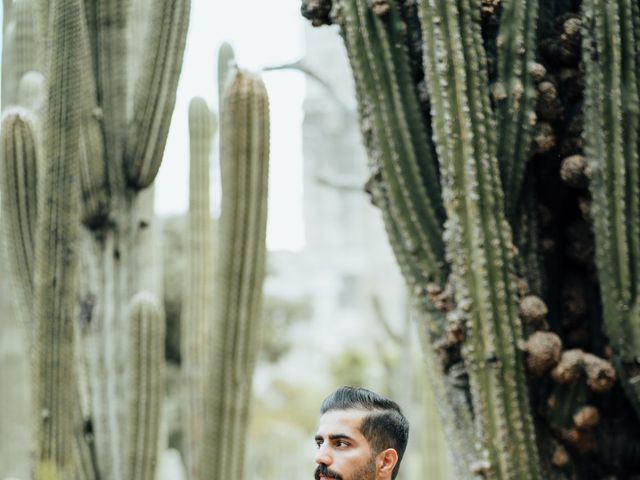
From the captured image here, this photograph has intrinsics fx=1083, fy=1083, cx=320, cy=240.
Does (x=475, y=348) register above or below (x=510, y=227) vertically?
below

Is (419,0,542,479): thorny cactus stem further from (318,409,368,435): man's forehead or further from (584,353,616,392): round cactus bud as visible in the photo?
(318,409,368,435): man's forehead

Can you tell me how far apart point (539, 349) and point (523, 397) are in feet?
0.54

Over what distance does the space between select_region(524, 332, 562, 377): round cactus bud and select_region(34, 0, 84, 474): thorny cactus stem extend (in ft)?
5.49

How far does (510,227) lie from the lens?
371cm

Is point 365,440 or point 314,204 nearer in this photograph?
point 365,440

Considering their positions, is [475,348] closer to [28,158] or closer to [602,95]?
[602,95]

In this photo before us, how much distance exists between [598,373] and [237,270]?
4.64 ft

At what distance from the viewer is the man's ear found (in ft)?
7.49

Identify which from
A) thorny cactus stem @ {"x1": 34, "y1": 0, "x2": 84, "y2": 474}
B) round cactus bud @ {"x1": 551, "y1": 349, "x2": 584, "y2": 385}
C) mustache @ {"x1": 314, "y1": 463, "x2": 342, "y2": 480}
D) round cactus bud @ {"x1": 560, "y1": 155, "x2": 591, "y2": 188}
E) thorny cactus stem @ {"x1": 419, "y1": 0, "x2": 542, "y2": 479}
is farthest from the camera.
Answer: thorny cactus stem @ {"x1": 34, "y1": 0, "x2": 84, "y2": 474}

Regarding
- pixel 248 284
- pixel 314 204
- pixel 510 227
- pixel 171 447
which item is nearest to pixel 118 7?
pixel 248 284

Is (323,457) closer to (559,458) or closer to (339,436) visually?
(339,436)

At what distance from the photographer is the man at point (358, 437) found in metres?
2.23

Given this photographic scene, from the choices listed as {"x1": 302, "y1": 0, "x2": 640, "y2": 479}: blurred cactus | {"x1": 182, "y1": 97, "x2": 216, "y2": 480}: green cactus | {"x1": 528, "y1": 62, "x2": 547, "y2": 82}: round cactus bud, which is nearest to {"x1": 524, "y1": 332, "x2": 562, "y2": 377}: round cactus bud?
{"x1": 302, "y1": 0, "x2": 640, "y2": 479}: blurred cactus

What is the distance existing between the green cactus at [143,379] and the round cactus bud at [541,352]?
155 centimetres
